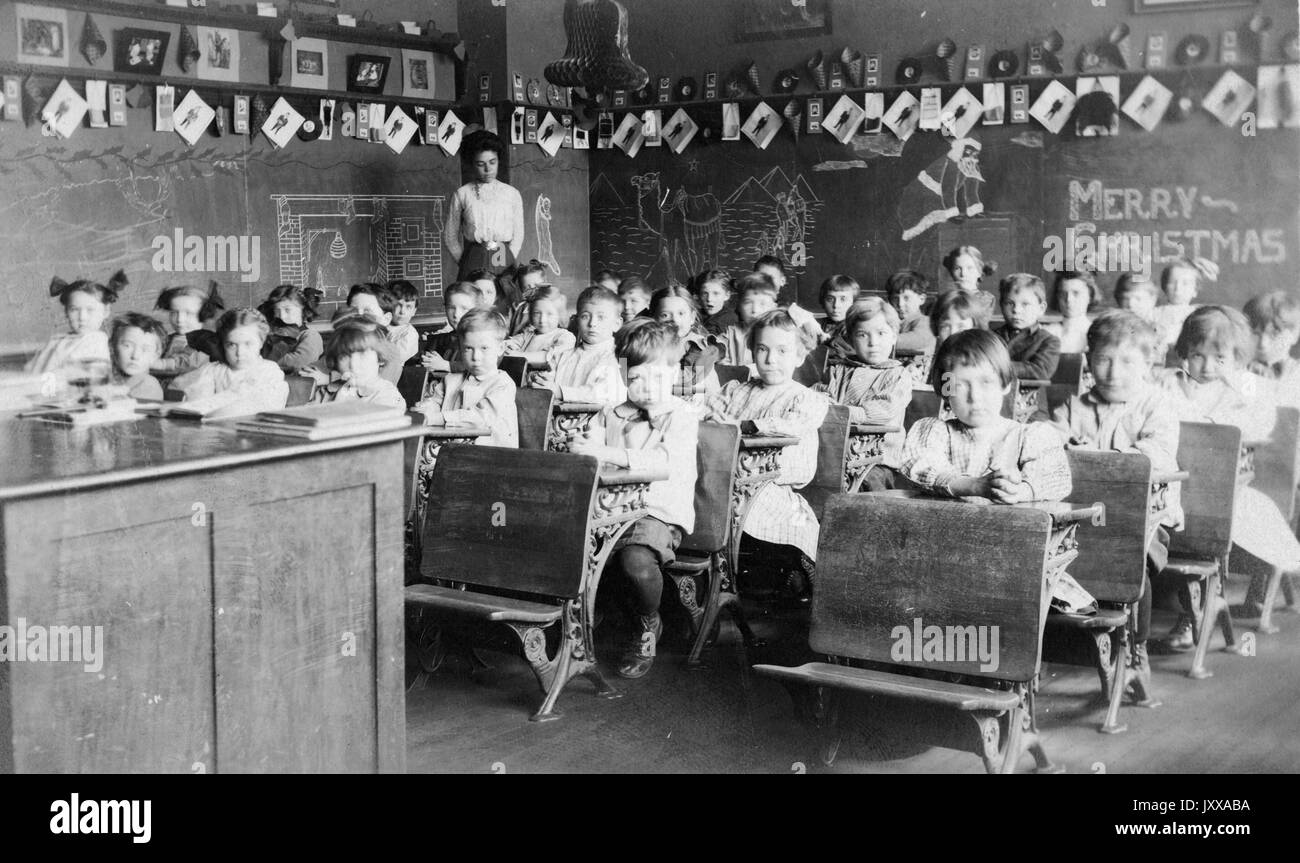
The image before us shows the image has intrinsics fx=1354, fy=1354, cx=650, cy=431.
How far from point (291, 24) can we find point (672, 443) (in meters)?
4.11

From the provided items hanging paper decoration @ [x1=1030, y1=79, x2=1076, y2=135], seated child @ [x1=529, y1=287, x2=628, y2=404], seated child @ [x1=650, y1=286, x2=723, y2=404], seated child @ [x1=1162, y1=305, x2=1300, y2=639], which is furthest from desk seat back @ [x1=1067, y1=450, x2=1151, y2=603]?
hanging paper decoration @ [x1=1030, y1=79, x2=1076, y2=135]

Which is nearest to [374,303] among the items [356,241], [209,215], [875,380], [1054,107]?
[209,215]

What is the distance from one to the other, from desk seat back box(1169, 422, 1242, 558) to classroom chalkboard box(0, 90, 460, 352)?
435 cm

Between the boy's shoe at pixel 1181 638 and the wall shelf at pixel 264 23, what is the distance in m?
4.92

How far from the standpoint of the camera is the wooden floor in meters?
2.69

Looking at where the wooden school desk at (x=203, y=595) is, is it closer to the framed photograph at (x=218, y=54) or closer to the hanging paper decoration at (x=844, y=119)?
the framed photograph at (x=218, y=54)

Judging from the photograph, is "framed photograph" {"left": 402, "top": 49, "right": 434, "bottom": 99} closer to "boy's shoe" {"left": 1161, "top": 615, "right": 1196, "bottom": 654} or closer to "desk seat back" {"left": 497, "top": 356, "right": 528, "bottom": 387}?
"desk seat back" {"left": 497, "top": 356, "right": 528, "bottom": 387}

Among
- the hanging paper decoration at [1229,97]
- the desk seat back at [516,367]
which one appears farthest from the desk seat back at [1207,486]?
the hanging paper decoration at [1229,97]

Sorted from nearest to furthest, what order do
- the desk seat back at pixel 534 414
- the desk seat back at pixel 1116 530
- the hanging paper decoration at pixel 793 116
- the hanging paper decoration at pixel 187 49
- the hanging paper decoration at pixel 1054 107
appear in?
the desk seat back at pixel 1116 530 → the desk seat back at pixel 534 414 → the hanging paper decoration at pixel 187 49 → the hanging paper decoration at pixel 1054 107 → the hanging paper decoration at pixel 793 116

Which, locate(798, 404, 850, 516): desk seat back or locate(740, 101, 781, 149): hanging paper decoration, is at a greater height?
locate(740, 101, 781, 149): hanging paper decoration

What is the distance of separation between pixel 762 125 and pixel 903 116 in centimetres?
85

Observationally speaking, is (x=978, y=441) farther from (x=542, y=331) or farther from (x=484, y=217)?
(x=484, y=217)

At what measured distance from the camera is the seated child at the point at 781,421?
141 inches
